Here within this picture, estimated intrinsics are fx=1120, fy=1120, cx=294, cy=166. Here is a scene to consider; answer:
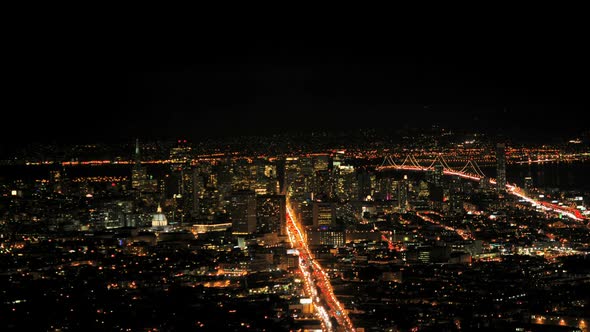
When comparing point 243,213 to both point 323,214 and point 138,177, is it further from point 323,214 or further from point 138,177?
point 138,177

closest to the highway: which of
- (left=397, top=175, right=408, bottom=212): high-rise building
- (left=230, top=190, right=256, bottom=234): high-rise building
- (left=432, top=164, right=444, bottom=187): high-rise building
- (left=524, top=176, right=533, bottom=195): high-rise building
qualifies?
(left=230, top=190, right=256, bottom=234): high-rise building

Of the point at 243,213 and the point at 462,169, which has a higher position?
the point at 462,169

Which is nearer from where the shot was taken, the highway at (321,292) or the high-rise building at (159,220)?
the highway at (321,292)

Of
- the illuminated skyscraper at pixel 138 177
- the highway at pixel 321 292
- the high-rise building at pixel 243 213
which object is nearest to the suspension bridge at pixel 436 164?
the illuminated skyscraper at pixel 138 177

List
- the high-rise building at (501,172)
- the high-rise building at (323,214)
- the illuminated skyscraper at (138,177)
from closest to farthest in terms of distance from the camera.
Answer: the high-rise building at (323,214) → the high-rise building at (501,172) → the illuminated skyscraper at (138,177)

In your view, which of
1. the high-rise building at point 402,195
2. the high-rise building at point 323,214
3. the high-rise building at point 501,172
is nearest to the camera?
the high-rise building at point 323,214

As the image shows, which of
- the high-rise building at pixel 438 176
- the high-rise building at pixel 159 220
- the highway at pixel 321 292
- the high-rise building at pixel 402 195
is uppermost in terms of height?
the high-rise building at pixel 438 176

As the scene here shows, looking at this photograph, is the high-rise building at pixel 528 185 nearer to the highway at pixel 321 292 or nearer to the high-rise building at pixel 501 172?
the high-rise building at pixel 501 172

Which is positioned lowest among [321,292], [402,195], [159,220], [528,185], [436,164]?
[321,292]

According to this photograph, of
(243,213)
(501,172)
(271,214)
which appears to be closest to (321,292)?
(271,214)

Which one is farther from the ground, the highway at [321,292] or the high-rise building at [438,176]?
the high-rise building at [438,176]
